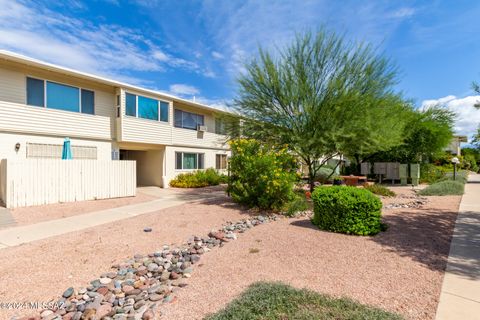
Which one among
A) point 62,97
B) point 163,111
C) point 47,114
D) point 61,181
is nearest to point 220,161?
point 163,111

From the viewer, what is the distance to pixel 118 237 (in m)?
6.22

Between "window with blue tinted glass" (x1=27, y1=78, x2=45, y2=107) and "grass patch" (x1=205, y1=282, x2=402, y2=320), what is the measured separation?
12.9 m

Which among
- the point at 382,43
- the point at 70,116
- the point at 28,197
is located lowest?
the point at 28,197

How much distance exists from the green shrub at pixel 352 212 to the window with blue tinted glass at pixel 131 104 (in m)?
12.0

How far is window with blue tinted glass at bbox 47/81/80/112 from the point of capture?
11.9m

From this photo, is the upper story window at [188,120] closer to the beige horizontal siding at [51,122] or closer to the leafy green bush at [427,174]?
the beige horizontal siding at [51,122]

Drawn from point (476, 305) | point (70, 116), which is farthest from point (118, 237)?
point (70, 116)

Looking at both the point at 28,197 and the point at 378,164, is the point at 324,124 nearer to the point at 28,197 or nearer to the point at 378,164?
the point at 28,197

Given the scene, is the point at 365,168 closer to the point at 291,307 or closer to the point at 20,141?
the point at 291,307

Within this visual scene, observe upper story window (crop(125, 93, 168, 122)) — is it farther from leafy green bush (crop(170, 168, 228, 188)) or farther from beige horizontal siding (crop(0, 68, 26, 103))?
beige horizontal siding (crop(0, 68, 26, 103))

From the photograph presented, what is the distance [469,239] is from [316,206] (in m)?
3.19

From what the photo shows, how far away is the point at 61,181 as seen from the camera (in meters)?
10.3

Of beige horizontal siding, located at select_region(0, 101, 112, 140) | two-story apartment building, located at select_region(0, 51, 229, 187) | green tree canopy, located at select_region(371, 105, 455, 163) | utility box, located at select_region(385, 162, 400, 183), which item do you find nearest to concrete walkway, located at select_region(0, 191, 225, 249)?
two-story apartment building, located at select_region(0, 51, 229, 187)

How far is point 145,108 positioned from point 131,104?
0.87m
